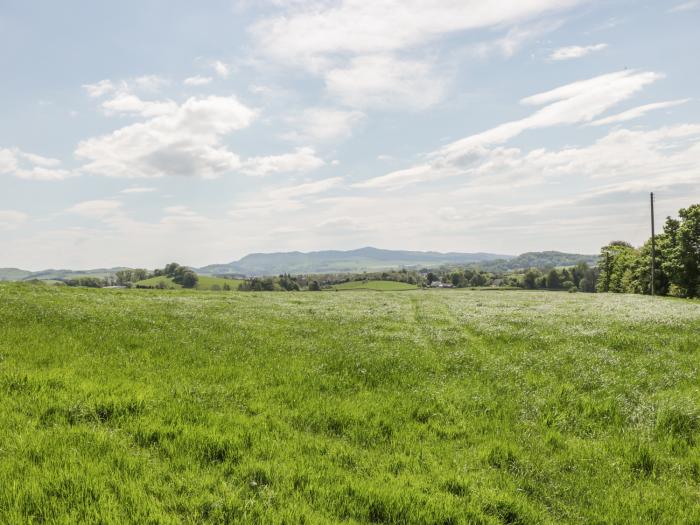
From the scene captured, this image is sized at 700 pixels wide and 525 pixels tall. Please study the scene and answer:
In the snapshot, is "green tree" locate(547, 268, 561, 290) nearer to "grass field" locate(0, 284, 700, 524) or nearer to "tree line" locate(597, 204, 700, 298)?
"tree line" locate(597, 204, 700, 298)

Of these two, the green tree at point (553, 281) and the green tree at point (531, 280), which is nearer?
the green tree at point (553, 281)

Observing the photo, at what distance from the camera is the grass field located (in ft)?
19.6

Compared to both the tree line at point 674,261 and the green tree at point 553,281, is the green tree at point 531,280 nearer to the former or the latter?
the green tree at point 553,281

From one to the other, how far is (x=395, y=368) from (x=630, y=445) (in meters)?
7.09

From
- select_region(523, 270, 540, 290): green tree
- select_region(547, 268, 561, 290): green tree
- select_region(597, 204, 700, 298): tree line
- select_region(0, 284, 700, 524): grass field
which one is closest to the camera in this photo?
select_region(0, 284, 700, 524): grass field

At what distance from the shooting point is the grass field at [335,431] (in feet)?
19.6

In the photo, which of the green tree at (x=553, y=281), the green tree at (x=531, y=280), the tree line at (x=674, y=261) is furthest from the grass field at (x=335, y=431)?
the green tree at (x=553, y=281)

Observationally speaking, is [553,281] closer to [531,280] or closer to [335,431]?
[531,280]

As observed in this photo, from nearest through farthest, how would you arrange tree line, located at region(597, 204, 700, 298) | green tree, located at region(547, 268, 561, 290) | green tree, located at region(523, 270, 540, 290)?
tree line, located at region(597, 204, 700, 298), green tree, located at region(547, 268, 561, 290), green tree, located at region(523, 270, 540, 290)

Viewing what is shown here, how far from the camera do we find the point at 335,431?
9.05 m

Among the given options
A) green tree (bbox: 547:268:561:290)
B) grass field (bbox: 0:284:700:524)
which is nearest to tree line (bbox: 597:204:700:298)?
grass field (bbox: 0:284:700:524)

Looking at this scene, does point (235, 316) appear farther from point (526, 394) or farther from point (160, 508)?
point (160, 508)

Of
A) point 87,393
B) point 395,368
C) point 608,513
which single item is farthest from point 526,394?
point 87,393

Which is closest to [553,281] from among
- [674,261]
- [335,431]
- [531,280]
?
[531,280]
